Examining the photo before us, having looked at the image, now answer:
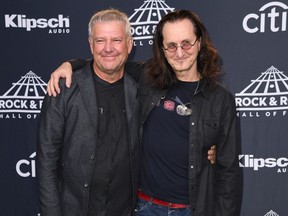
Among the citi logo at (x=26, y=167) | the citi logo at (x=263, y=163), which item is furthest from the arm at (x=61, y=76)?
the citi logo at (x=263, y=163)

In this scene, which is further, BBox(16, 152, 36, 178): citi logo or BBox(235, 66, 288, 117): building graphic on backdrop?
BBox(16, 152, 36, 178): citi logo

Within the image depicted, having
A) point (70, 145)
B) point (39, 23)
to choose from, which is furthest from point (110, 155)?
point (39, 23)

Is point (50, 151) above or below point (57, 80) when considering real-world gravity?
below

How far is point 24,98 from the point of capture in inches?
104

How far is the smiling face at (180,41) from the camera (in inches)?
62.1

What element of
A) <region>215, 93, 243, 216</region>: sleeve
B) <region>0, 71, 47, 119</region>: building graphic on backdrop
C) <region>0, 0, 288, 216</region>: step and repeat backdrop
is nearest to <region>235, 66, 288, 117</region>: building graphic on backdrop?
<region>0, 0, 288, 216</region>: step and repeat backdrop

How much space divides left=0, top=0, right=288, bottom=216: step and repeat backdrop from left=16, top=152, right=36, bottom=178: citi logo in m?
0.04

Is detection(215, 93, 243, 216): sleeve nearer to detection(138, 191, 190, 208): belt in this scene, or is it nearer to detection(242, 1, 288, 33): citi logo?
detection(138, 191, 190, 208): belt

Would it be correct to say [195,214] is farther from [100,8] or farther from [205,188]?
[100,8]

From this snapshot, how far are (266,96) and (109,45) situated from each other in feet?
4.35

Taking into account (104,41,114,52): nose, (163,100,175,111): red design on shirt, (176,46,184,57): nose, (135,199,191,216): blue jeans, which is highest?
(104,41,114,52): nose

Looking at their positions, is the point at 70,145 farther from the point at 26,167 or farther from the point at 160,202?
the point at 26,167

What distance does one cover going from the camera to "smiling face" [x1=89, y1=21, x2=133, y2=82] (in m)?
1.61

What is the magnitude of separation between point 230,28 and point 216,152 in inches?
41.1
